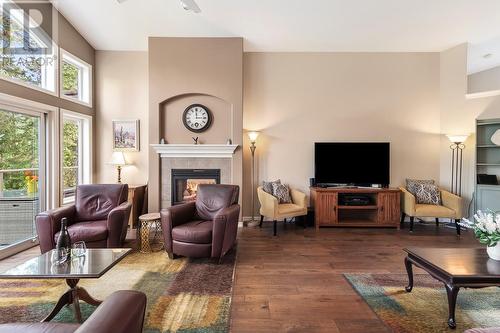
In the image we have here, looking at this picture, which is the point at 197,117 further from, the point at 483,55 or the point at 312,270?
the point at 483,55

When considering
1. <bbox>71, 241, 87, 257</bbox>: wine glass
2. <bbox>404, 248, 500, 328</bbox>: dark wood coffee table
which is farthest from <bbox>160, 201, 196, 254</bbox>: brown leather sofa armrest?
<bbox>404, 248, 500, 328</bbox>: dark wood coffee table

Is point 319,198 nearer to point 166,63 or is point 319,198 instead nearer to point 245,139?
point 245,139

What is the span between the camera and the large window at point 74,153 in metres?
5.03

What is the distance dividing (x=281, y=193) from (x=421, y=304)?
3059 mm

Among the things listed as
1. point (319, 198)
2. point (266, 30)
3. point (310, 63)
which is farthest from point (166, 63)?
point (319, 198)

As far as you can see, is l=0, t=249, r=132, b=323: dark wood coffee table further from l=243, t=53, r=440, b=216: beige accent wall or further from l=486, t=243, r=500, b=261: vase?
l=243, t=53, r=440, b=216: beige accent wall

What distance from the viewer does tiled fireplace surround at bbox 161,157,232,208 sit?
210 inches

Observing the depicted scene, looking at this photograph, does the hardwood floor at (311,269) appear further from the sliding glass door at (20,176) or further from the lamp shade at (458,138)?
the lamp shade at (458,138)

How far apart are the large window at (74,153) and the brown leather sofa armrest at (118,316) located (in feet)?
14.1

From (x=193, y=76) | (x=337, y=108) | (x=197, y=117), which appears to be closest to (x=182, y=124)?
(x=197, y=117)

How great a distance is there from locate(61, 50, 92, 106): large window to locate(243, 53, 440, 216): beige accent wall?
3046mm

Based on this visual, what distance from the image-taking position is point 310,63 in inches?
225

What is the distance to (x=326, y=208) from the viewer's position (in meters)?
5.18

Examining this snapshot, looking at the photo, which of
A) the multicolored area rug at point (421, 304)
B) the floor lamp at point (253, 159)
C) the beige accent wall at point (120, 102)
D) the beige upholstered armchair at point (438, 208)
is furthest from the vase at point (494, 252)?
the beige accent wall at point (120, 102)
